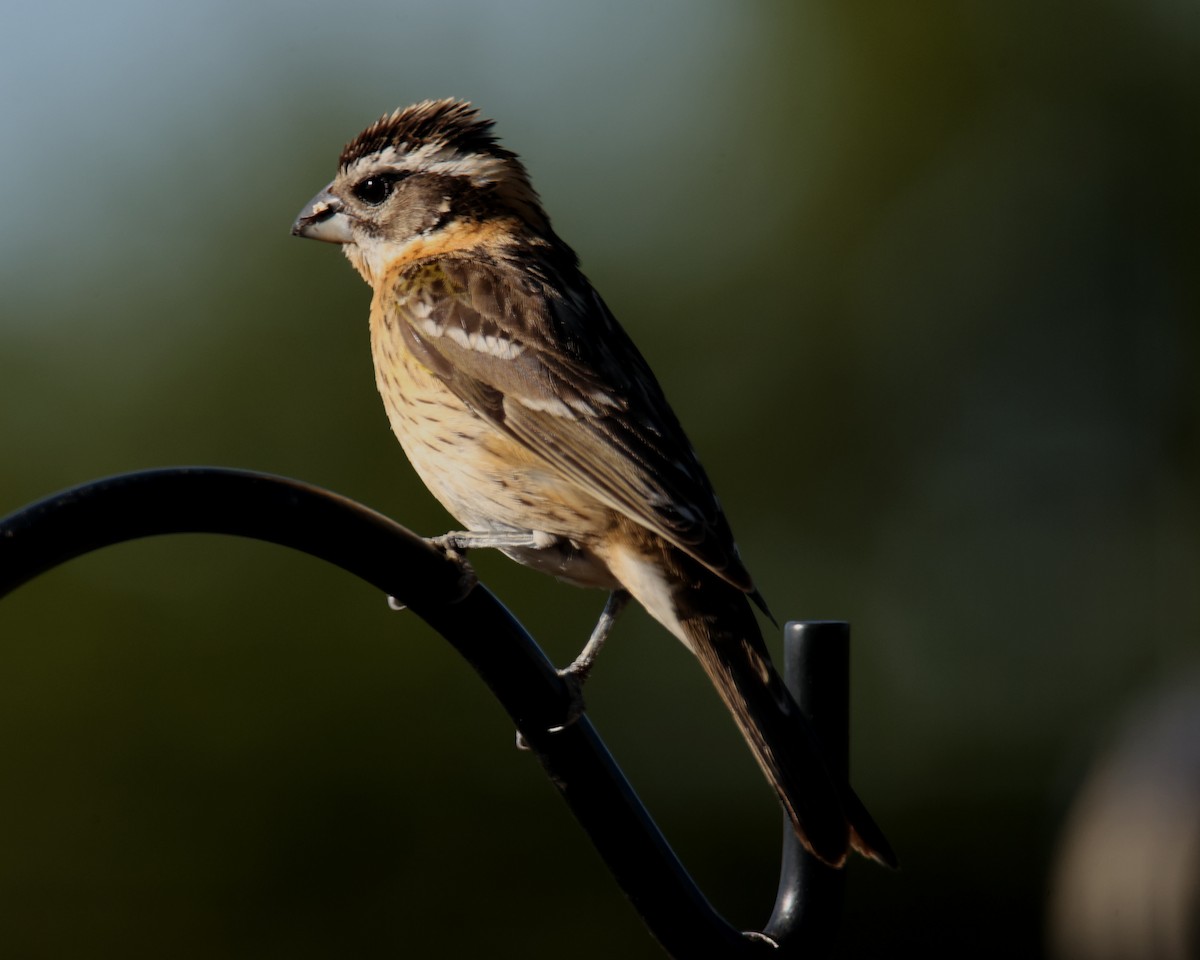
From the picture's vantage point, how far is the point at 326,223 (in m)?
4.65

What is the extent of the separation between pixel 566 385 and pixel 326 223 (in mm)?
1170

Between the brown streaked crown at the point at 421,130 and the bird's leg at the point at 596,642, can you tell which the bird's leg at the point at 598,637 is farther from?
the brown streaked crown at the point at 421,130

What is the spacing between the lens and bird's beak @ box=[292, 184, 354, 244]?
4629 mm

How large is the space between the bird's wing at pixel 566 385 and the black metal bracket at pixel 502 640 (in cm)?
54

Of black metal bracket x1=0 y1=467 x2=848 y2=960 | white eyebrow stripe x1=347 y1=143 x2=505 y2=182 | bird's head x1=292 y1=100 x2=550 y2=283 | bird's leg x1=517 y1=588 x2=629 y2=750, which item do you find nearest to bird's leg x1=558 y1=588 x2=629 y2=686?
bird's leg x1=517 y1=588 x2=629 y2=750

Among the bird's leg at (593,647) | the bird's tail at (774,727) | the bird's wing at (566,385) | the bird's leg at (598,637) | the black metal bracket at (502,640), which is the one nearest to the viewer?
the black metal bracket at (502,640)

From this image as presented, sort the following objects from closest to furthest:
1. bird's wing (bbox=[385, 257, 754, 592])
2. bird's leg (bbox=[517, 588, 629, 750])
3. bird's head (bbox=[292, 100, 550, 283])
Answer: bird's leg (bbox=[517, 588, 629, 750]) < bird's wing (bbox=[385, 257, 754, 592]) < bird's head (bbox=[292, 100, 550, 283])

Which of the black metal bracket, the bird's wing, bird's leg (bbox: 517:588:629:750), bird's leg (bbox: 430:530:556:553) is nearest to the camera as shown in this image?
the black metal bracket

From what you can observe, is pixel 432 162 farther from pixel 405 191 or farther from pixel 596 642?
pixel 596 642

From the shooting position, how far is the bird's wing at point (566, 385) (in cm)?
357

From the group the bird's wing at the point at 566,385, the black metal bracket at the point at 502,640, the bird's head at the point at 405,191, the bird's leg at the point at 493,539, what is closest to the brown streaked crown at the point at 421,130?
the bird's head at the point at 405,191

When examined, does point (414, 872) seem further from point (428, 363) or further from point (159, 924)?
point (428, 363)

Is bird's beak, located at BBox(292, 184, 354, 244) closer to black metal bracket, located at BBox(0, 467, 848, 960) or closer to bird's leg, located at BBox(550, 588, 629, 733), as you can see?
bird's leg, located at BBox(550, 588, 629, 733)

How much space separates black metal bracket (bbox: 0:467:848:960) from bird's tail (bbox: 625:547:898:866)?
2.4 inches
